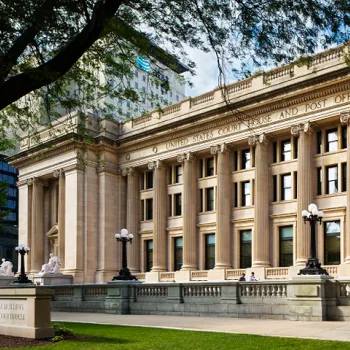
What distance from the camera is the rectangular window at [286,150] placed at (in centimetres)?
4088

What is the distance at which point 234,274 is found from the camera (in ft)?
134

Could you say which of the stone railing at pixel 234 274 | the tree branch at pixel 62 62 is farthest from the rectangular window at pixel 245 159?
the tree branch at pixel 62 62

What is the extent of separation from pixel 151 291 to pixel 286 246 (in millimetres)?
15865

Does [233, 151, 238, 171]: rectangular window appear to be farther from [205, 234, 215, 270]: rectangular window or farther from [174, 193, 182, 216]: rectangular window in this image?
[174, 193, 182, 216]: rectangular window

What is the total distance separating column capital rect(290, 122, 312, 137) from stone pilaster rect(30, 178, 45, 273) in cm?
2655

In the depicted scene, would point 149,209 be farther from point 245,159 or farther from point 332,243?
point 332,243

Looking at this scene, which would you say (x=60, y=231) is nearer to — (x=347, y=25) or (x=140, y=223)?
(x=140, y=223)

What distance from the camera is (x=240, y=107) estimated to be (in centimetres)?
4131

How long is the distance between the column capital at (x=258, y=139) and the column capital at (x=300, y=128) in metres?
2.33

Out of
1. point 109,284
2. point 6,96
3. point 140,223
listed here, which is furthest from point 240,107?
point 6,96

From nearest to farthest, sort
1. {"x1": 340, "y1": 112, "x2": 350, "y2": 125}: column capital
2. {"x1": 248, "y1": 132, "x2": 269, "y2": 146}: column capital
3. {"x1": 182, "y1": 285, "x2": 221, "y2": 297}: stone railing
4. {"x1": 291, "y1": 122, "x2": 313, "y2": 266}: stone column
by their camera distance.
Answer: {"x1": 182, "y1": 285, "x2": 221, "y2": 297}: stone railing, {"x1": 340, "y1": 112, "x2": 350, "y2": 125}: column capital, {"x1": 291, "y1": 122, "x2": 313, "y2": 266}: stone column, {"x1": 248, "y1": 132, "x2": 269, "y2": 146}: column capital

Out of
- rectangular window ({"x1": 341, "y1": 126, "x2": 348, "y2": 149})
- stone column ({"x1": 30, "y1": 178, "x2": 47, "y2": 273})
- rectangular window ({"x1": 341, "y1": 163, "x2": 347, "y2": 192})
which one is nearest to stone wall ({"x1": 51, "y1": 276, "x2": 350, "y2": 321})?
rectangular window ({"x1": 341, "y1": 163, "x2": 347, "y2": 192})

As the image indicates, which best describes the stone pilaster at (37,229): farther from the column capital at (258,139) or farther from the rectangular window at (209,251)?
the column capital at (258,139)

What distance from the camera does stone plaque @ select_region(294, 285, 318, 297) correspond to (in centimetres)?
2078
